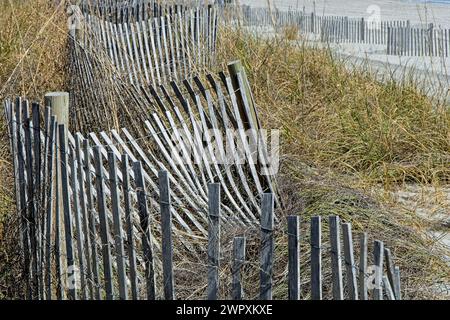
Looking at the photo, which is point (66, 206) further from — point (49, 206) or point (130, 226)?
point (130, 226)

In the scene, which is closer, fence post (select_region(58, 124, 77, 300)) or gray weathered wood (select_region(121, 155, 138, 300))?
gray weathered wood (select_region(121, 155, 138, 300))

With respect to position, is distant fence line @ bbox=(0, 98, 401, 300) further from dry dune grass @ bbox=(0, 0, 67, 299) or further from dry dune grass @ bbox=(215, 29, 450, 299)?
dry dune grass @ bbox=(215, 29, 450, 299)

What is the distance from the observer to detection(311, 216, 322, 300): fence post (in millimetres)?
2326

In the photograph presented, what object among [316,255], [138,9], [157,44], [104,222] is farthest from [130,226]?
[138,9]

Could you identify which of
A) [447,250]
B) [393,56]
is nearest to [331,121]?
[447,250]

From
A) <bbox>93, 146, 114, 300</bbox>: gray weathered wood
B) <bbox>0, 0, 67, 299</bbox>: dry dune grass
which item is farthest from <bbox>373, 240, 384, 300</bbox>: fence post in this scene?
<bbox>0, 0, 67, 299</bbox>: dry dune grass

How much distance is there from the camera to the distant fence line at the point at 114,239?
2.41 m

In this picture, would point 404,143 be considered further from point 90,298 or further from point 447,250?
point 90,298

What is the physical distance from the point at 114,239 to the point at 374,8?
1862cm

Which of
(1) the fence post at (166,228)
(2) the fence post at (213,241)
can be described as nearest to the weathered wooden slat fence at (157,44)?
(1) the fence post at (166,228)

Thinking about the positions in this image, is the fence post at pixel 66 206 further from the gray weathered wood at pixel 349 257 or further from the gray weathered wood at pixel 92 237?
the gray weathered wood at pixel 349 257

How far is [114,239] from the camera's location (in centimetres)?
319

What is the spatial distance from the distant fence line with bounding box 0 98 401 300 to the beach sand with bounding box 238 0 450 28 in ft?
49.1
